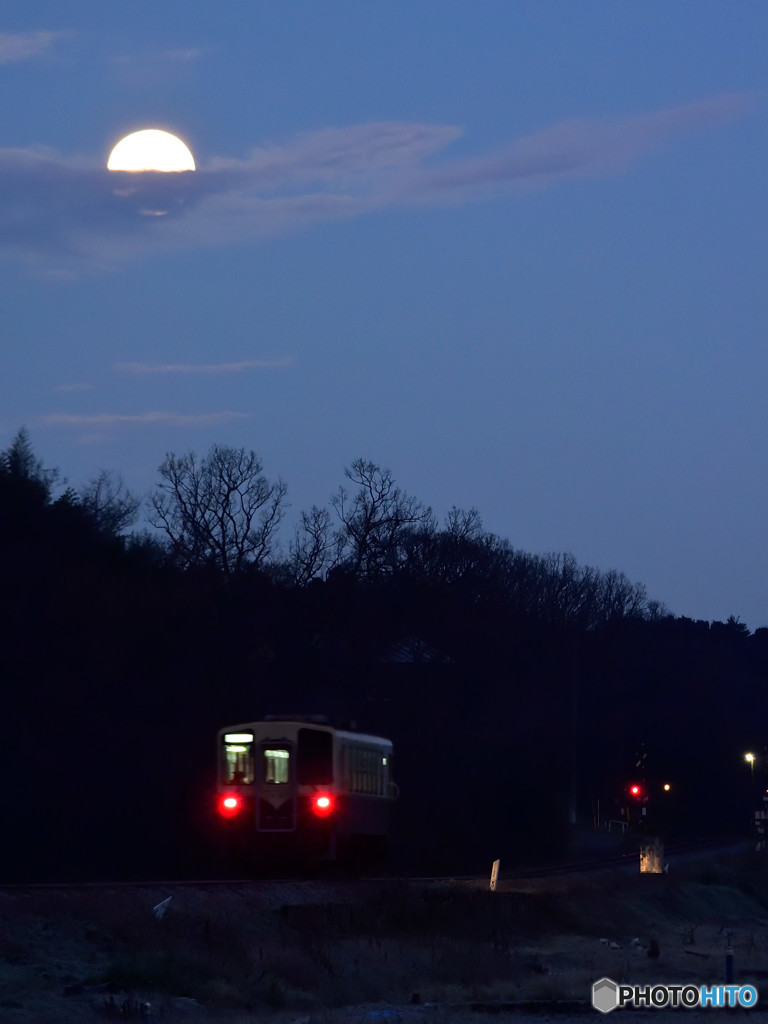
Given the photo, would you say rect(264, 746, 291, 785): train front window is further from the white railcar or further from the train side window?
the train side window

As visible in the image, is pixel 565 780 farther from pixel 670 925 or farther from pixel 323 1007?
pixel 323 1007

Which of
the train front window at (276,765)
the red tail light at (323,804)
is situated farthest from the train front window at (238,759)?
the red tail light at (323,804)

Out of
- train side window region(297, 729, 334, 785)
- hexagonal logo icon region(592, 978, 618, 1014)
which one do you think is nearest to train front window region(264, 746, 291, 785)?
train side window region(297, 729, 334, 785)

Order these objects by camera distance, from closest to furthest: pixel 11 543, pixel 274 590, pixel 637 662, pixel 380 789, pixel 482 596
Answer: pixel 380 789 < pixel 11 543 < pixel 274 590 < pixel 482 596 < pixel 637 662

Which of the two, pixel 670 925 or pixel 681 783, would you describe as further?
pixel 681 783

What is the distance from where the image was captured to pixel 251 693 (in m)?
45.5

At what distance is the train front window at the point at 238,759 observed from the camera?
30.3 meters

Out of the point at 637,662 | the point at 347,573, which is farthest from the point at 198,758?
the point at 637,662

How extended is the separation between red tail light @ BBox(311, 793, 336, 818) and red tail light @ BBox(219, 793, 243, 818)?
5.63ft

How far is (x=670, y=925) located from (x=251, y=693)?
15852 millimetres

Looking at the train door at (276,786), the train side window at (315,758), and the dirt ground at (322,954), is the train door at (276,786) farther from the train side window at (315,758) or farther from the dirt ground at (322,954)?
the dirt ground at (322,954)

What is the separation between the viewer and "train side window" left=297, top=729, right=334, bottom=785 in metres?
29.6

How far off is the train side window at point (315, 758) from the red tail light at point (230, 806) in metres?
1.56

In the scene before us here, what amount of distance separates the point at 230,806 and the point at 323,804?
6.91 ft
